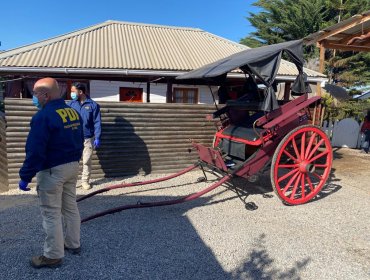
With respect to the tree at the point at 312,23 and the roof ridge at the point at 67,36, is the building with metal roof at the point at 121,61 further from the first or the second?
the tree at the point at 312,23

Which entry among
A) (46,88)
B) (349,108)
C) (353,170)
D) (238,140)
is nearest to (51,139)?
(46,88)

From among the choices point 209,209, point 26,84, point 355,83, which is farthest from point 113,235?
point 355,83

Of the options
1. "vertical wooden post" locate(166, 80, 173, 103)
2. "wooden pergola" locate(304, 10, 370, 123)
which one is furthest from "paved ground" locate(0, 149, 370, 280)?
"vertical wooden post" locate(166, 80, 173, 103)

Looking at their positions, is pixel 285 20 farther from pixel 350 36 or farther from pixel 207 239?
pixel 207 239

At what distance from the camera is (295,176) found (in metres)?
4.47

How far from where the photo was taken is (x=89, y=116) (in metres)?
5.06

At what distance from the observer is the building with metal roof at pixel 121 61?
9922 mm

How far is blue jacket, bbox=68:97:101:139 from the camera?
4988 millimetres

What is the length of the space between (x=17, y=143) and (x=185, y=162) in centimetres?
334

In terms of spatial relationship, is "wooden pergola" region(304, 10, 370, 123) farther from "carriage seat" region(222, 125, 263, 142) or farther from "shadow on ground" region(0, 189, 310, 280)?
"shadow on ground" region(0, 189, 310, 280)

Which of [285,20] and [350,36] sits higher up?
[285,20]

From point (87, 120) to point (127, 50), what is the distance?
295 inches

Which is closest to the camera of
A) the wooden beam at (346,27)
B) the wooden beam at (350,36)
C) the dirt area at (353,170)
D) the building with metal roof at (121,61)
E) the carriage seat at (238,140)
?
the carriage seat at (238,140)

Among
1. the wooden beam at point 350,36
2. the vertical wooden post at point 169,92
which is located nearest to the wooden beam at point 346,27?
the wooden beam at point 350,36
